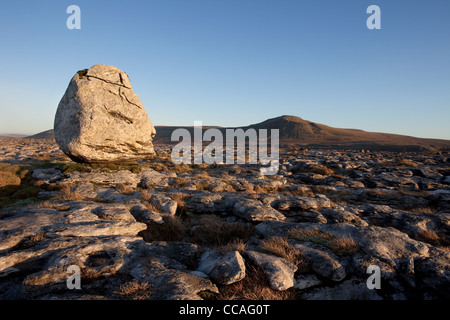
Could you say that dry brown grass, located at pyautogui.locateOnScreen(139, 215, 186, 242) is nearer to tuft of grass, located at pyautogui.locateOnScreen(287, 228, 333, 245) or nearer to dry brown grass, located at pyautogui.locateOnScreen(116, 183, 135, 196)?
tuft of grass, located at pyautogui.locateOnScreen(287, 228, 333, 245)

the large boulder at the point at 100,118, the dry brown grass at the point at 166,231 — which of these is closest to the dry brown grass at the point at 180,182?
the large boulder at the point at 100,118

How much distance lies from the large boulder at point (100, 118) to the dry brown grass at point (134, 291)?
33.3ft

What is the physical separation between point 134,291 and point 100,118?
10.7m

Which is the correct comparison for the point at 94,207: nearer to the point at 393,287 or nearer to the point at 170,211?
the point at 170,211

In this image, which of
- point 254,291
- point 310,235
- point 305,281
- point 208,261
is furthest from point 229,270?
point 310,235

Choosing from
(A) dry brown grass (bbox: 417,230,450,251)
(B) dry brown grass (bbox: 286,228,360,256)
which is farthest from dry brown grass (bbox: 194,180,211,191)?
(A) dry brown grass (bbox: 417,230,450,251)

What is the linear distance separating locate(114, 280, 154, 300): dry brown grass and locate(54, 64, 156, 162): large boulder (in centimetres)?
1016

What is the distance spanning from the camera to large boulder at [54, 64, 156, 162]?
38.4 feet

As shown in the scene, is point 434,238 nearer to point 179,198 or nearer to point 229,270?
point 229,270

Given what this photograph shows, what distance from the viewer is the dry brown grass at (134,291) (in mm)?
3736

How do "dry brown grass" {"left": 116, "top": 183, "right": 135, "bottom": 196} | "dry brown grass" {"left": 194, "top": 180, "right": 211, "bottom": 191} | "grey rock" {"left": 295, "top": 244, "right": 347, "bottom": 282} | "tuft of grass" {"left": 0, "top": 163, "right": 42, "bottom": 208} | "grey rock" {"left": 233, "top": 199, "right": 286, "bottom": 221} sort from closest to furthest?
"grey rock" {"left": 295, "top": 244, "right": 347, "bottom": 282}
"grey rock" {"left": 233, "top": 199, "right": 286, "bottom": 221}
"tuft of grass" {"left": 0, "top": 163, "right": 42, "bottom": 208}
"dry brown grass" {"left": 116, "top": 183, "right": 135, "bottom": 196}
"dry brown grass" {"left": 194, "top": 180, "right": 211, "bottom": 191}
